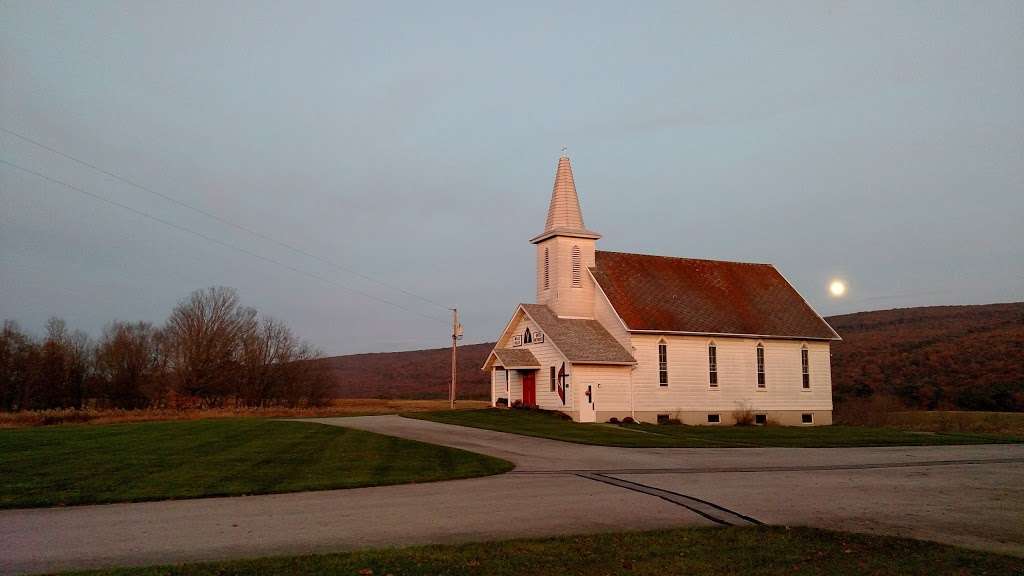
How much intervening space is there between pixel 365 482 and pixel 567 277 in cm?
2804

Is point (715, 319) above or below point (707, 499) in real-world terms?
above

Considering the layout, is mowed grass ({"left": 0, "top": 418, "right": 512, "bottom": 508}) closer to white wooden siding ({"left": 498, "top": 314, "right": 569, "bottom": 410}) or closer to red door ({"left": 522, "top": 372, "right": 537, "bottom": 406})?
white wooden siding ({"left": 498, "top": 314, "right": 569, "bottom": 410})

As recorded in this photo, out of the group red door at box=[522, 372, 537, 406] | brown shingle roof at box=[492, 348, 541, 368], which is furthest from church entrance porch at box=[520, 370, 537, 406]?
brown shingle roof at box=[492, 348, 541, 368]

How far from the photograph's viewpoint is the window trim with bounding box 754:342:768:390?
42.7m

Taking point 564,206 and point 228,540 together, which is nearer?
point 228,540

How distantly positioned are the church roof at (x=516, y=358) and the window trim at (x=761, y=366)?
40.3 ft

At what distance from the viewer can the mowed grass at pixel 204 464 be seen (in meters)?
14.4

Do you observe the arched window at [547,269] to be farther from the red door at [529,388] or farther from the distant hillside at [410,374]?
the distant hillside at [410,374]

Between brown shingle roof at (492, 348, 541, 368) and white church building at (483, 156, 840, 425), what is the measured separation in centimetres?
6

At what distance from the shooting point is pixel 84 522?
37.7 ft

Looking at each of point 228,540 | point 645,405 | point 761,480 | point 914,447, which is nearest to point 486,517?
point 228,540

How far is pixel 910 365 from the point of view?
7256 cm

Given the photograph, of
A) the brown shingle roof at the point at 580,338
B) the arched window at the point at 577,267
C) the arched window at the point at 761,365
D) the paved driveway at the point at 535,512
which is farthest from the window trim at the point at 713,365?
the paved driveway at the point at 535,512

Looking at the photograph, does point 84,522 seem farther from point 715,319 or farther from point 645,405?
point 715,319
